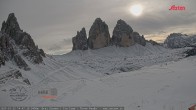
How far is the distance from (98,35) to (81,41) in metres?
9.09

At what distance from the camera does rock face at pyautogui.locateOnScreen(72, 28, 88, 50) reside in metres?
130

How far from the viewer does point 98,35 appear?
427 feet

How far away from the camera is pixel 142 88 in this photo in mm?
20188

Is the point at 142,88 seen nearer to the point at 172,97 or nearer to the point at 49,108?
the point at 172,97

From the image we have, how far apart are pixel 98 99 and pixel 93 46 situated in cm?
11231

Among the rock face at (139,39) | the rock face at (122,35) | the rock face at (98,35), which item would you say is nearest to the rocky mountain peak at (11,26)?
the rock face at (98,35)

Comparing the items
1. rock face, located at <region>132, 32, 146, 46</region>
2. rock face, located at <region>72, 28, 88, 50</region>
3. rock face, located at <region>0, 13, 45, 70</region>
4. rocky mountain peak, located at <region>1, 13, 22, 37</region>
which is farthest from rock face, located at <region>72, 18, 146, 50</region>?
rocky mountain peak, located at <region>1, 13, 22, 37</region>

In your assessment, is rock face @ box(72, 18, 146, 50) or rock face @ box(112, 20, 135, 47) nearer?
rock face @ box(72, 18, 146, 50)

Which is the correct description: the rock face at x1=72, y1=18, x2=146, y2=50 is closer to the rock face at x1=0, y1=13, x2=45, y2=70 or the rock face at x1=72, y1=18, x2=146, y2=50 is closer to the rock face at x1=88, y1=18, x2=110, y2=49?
the rock face at x1=88, y1=18, x2=110, y2=49

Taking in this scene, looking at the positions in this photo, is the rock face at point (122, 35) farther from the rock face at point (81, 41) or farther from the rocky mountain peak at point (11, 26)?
the rocky mountain peak at point (11, 26)

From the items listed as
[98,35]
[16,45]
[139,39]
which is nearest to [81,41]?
[98,35]

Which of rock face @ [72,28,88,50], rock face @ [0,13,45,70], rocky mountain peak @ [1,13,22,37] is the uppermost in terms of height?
Result: rock face @ [72,28,88,50]

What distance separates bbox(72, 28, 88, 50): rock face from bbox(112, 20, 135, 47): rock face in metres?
15.9

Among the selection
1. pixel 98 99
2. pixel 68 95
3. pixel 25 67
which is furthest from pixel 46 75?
pixel 98 99
